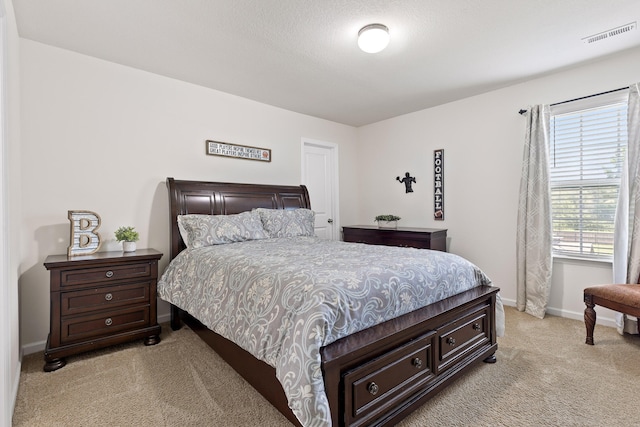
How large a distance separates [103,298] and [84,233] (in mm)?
591

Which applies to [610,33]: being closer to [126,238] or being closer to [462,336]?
[462,336]

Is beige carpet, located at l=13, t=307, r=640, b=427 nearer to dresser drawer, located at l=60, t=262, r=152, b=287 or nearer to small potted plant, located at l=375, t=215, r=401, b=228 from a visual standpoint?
dresser drawer, located at l=60, t=262, r=152, b=287

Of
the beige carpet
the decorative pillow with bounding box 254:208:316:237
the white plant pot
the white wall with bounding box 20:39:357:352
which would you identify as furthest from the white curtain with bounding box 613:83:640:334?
the white plant pot

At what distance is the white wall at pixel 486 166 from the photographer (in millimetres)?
3119

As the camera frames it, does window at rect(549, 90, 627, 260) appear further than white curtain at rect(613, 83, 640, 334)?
Yes

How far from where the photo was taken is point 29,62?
257cm

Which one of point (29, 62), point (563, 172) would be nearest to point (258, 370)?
point (29, 62)

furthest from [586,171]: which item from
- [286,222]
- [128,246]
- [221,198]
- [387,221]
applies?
[128,246]

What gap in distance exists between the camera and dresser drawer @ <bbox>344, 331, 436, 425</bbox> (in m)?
1.46

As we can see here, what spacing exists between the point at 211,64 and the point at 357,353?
284 centimetres

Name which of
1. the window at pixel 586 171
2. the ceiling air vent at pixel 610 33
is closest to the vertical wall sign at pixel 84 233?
the ceiling air vent at pixel 610 33

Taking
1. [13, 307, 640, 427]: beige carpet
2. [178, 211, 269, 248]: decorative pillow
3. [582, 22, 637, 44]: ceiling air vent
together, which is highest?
[582, 22, 637, 44]: ceiling air vent

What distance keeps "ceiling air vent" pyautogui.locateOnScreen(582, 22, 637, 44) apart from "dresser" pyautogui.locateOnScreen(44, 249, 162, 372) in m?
4.02

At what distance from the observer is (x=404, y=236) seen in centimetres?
403
